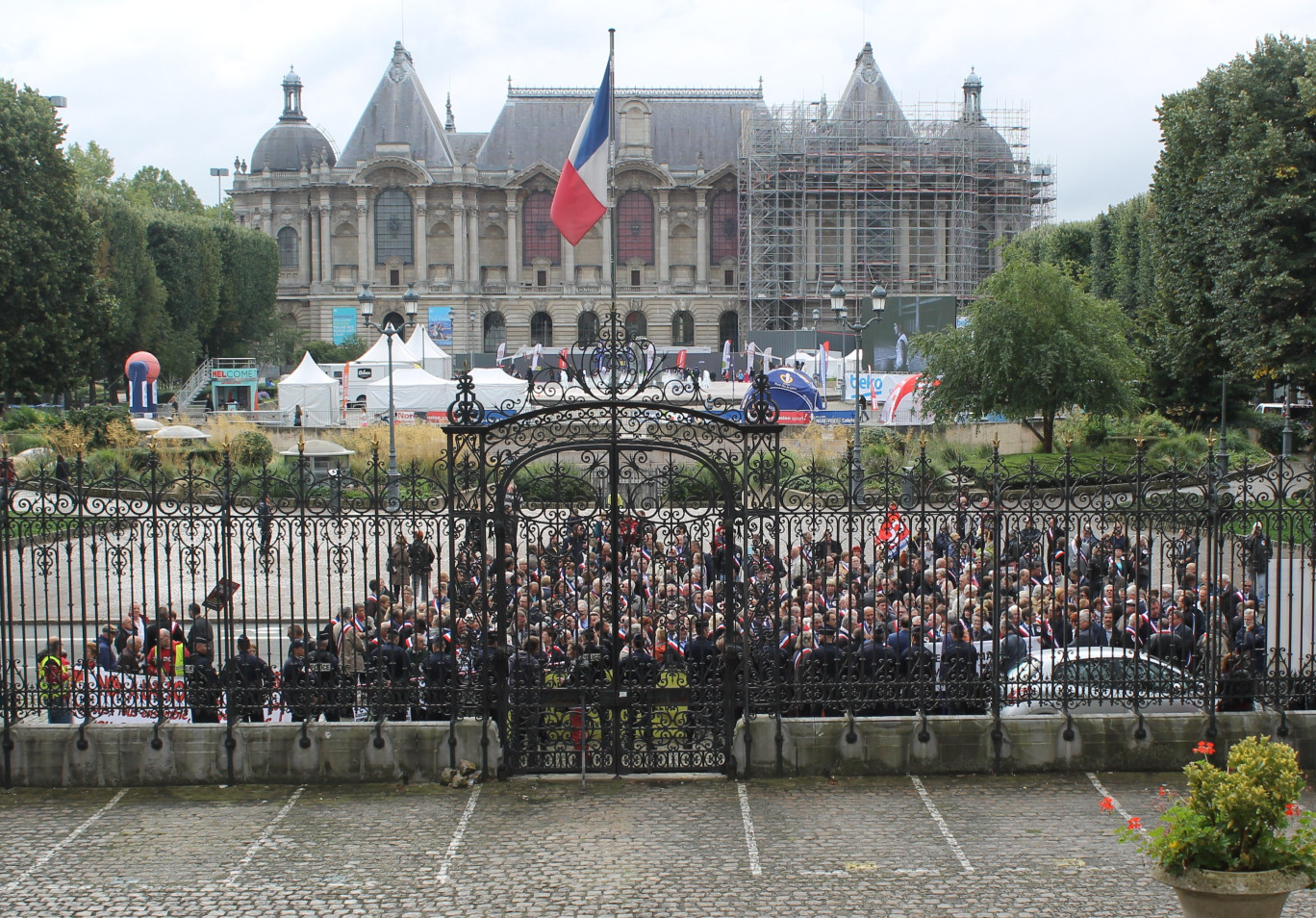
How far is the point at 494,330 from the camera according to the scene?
3194 inches

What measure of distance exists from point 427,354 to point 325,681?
34.1 meters

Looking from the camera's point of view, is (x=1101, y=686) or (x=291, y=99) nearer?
(x=1101, y=686)

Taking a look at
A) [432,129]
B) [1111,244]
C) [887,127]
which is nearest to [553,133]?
[432,129]

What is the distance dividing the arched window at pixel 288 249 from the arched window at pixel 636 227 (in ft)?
67.4

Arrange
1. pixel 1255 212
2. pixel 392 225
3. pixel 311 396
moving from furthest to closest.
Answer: pixel 392 225, pixel 311 396, pixel 1255 212

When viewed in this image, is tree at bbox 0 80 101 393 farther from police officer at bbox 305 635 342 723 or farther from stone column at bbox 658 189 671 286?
stone column at bbox 658 189 671 286

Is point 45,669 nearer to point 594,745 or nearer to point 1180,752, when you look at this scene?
point 594,745

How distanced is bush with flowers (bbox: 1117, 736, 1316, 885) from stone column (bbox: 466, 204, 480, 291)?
75.3 metres

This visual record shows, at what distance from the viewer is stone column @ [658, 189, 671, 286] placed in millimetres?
78375

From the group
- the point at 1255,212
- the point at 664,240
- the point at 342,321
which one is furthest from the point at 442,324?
the point at 1255,212

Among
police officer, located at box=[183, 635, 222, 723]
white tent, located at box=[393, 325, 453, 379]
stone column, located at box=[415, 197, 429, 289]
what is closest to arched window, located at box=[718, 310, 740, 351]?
stone column, located at box=[415, 197, 429, 289]

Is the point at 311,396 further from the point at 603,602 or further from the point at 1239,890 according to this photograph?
the point at 1239,890

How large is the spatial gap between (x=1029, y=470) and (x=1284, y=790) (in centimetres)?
407

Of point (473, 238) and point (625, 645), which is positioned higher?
point (473, 238)
